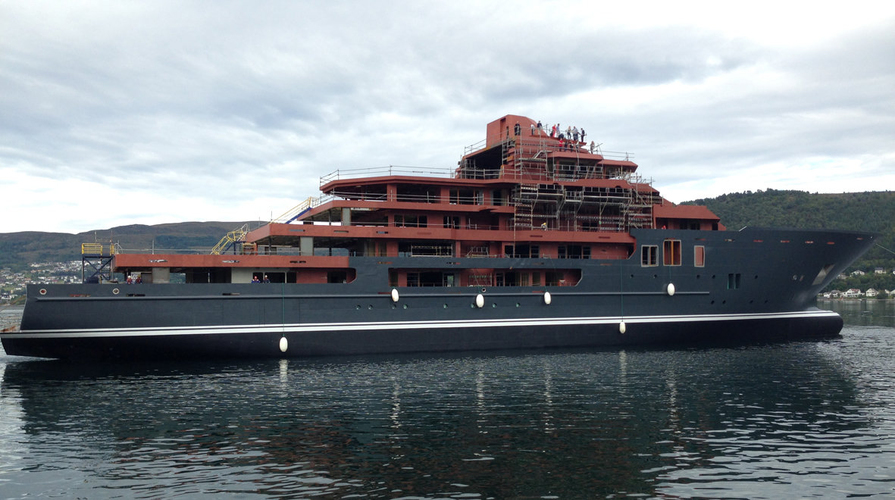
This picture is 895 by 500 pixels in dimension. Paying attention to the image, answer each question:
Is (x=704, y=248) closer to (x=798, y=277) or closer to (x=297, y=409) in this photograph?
(x=798, y=277)

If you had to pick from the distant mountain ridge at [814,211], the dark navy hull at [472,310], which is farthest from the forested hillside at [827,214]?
the dark navy hull at [472,310]

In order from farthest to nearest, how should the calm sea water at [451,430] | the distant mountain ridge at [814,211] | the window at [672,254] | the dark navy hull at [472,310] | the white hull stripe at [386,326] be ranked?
the distant mountain ridge at [814,211], the window at [672,254], the dark navy hull at [472,310], the white hull stripe at [386,326], the calm sea water at [451,430]

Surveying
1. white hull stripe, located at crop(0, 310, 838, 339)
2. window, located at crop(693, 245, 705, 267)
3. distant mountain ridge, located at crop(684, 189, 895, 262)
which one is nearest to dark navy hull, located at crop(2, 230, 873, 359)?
white hull stripe, located at crop(0, 310, 838, 339)

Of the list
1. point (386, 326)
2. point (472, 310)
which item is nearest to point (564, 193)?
point (472, 310)

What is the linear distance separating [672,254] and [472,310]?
39.3ft

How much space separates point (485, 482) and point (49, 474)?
9.07m

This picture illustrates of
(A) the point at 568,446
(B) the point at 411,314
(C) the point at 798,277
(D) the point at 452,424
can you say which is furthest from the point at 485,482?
(C) the point at 798,277

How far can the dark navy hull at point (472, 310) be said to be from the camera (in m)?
27.8

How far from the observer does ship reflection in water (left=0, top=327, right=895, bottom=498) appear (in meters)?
12.6

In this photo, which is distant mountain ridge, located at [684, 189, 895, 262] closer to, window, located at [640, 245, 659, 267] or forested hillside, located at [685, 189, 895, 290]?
forested hillside, located at [685, 189, 895, 290]

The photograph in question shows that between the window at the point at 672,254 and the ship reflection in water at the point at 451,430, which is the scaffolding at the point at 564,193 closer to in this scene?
the window at the point at 672,254

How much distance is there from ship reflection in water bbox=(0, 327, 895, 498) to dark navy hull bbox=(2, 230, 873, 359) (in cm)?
187

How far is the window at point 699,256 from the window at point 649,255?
2.12 m

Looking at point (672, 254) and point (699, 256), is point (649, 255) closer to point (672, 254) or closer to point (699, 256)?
point (672, 254)
